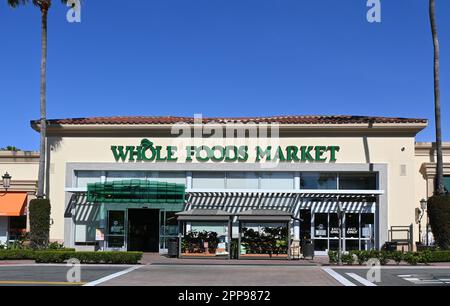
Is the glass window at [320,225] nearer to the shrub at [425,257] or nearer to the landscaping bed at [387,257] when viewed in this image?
the landscaping bed at [387,257]

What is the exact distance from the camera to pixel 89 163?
97.1 feet

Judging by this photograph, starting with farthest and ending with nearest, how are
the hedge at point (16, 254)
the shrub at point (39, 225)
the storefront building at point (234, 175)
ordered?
the storefront building at point (234, 175) → the shrub at point (39, 225) → the hedge at point (16, 254)

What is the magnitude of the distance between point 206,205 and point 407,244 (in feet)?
33.7

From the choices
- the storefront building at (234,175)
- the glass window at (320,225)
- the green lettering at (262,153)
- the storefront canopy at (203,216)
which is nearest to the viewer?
the storefront canopy at (203,216)

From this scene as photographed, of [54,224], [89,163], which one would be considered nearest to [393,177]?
[89,163]

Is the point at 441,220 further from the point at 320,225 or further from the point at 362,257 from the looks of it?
the point at 320,225

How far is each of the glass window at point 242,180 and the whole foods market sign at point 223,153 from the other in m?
0.74

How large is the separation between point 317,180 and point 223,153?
5.07 m

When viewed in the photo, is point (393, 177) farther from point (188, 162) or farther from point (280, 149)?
point (188, 162)

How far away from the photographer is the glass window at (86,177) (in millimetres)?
29703

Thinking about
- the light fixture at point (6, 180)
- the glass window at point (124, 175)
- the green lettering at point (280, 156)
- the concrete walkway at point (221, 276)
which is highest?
the green lettering at point (280, 156)

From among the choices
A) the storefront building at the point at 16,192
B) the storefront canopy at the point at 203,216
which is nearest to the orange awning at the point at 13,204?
the storefront building at the point at 16,192

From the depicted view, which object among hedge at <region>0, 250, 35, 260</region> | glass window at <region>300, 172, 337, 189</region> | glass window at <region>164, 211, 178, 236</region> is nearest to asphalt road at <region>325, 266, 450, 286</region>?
glass window at <region>300, 172, 337, 189</region>

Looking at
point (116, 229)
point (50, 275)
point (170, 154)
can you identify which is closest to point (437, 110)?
point (170, 154)
